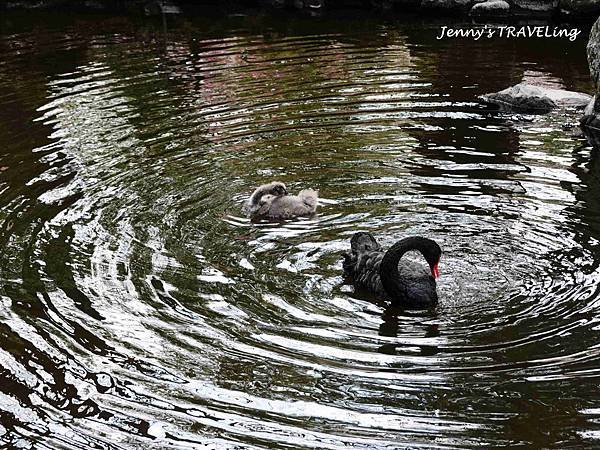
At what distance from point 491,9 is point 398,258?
13.6 m

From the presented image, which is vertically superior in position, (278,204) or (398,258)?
(398,258)

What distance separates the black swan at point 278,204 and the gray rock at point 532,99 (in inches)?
178

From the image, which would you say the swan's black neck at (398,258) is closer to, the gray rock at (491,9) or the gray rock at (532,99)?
the gray rock at (532,99)

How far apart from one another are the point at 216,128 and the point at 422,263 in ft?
15.2

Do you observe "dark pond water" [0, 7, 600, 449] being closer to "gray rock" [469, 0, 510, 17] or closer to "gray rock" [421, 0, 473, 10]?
"gray rock" [469, 0, 510, 17]

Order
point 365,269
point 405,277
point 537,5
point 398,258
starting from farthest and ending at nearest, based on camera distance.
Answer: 1. point 537,5
2. point 365,269
3. point 405,277
4. point 398,258

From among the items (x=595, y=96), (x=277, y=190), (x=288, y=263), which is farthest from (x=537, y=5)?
(x=288, y=263)

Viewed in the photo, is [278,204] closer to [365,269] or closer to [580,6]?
[365,269]

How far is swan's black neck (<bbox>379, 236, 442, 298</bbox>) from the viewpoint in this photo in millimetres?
7086

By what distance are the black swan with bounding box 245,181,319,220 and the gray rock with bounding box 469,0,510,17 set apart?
11.6 metres

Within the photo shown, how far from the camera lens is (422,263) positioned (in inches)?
321

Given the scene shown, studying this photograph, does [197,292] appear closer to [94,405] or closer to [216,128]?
[94,405]

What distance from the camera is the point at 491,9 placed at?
1944 cm

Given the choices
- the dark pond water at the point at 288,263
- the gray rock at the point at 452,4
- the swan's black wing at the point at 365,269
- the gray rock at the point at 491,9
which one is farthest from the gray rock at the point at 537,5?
the swan's black wing at the point at 365,269
